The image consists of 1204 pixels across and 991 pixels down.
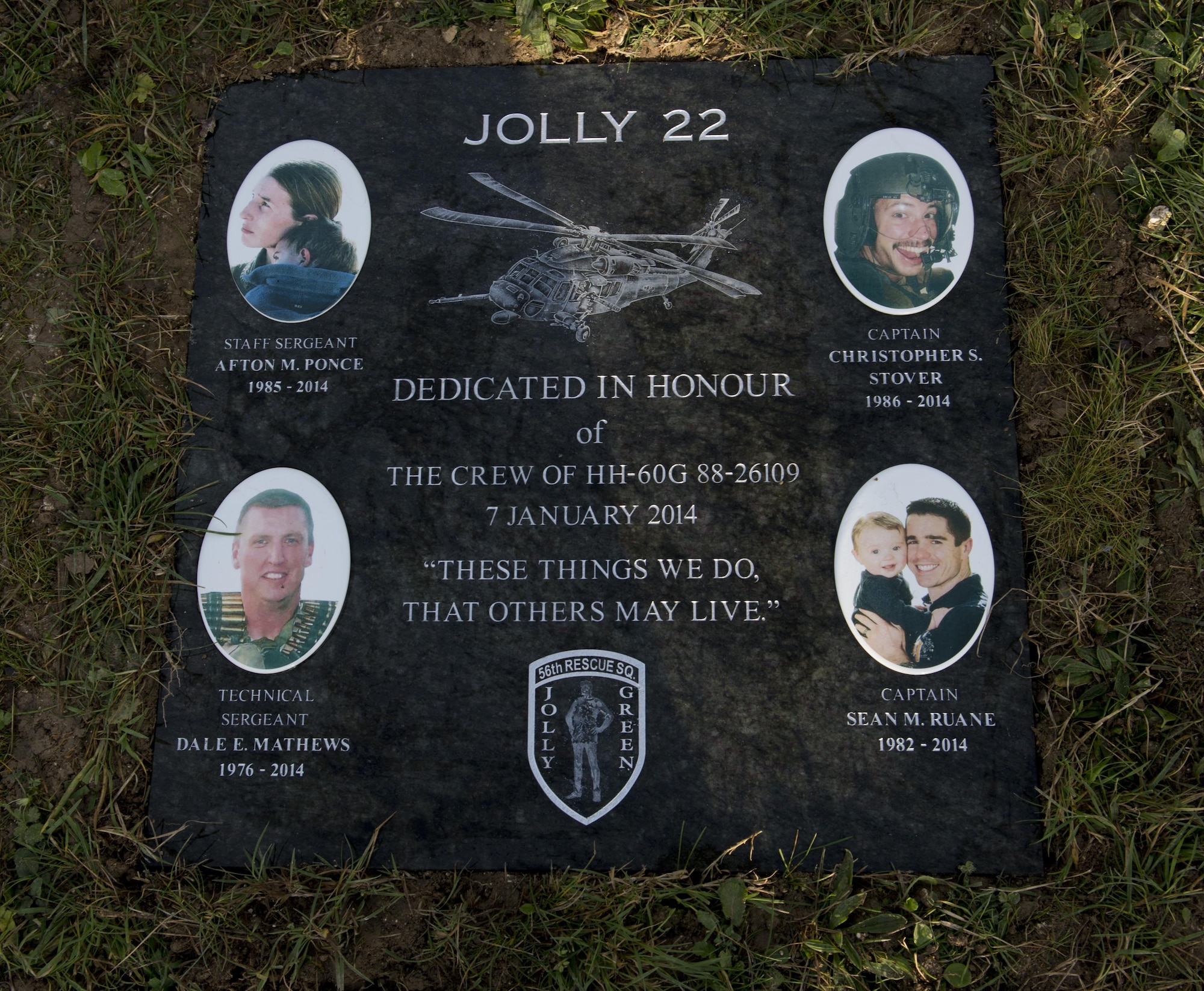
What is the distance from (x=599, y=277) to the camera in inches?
110

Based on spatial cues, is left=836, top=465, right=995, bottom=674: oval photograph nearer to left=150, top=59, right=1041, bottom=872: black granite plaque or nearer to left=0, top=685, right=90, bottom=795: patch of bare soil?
left=150, top=59, right=1041, bottom=872: black granite plaque

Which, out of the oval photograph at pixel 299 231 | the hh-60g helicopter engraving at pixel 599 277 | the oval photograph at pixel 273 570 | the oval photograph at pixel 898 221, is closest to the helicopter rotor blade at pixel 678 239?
the hh-60g helicopter engraving at pixel 599 277

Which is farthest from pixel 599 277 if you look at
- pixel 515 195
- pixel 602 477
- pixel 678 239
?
pixel 602 477

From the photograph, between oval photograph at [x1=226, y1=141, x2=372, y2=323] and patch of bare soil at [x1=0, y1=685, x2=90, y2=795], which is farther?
oval photograph at [x1=226, y1=141, x2=372, y2=323]

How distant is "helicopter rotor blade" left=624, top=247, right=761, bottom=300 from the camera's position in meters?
2.77

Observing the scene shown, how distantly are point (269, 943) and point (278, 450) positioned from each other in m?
1.56

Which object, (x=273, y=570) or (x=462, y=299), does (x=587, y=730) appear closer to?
(x=273, y=570)

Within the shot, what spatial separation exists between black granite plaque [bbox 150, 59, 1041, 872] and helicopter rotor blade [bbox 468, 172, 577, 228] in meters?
0.01

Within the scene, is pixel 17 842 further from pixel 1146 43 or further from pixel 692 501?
pixel 1146 43

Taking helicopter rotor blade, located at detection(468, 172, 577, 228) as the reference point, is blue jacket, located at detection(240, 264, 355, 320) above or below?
below

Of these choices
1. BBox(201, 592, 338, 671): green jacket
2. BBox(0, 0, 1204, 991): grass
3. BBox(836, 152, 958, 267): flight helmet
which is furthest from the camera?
BBox(836, 152, 958, 267): flight helmet

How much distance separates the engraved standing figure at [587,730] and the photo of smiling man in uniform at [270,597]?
0.86 m

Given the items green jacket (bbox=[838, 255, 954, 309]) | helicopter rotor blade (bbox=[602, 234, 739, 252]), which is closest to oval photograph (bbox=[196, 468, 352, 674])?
helicopter rotor blade (bbox=[602, 234, 739, 252])

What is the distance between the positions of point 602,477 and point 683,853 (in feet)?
3.96
